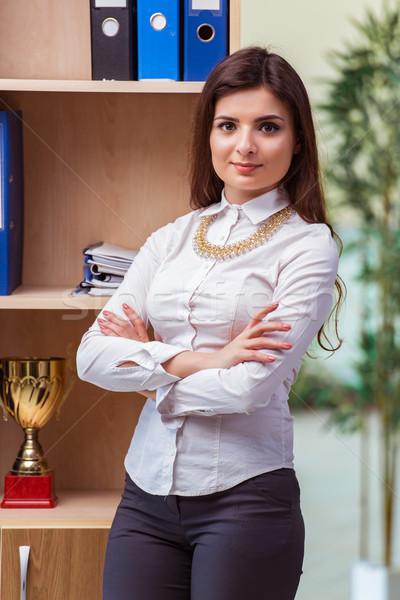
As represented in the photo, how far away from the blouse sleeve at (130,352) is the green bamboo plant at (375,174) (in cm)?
156

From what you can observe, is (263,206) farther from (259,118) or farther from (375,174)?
(375,174)

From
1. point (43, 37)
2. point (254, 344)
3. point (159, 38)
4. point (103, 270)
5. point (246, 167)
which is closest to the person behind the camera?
point (254, 344)

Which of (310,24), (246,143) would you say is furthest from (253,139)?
(310,24)

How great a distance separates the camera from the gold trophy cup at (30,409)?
1796mm

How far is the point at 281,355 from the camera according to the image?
48.6 inches

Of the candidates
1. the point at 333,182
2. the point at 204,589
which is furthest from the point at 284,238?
the point at 333,182

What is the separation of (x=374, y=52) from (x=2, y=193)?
1.68 metres

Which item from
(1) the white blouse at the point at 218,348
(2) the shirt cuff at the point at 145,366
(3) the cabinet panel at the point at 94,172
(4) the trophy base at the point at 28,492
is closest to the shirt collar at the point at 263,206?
(1) the white blouse at the point at 218,348

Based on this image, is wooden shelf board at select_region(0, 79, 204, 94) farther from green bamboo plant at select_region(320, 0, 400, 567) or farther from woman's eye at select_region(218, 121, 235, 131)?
green bamboo plant at select_region(320, 0, 400, 567)

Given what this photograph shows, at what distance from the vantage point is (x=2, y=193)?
67.9 inches

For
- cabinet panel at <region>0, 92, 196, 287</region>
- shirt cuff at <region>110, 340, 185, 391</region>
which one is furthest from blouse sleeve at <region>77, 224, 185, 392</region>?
cabinet panel at <region>0, 92, 196, 287</region>

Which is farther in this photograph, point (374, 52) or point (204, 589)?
point (374, 52)

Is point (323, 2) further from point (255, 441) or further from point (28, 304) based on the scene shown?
point (255, 441)

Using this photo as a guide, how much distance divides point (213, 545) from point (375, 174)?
1.97 metres
